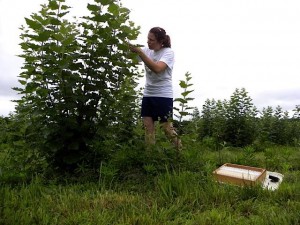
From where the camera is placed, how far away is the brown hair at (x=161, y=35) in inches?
187

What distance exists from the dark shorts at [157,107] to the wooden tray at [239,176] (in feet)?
3.41

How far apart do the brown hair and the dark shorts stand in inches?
29.6

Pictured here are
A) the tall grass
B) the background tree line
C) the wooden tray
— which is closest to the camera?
the tall grass

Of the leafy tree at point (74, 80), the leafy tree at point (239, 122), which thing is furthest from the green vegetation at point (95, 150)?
the leafy tree at point (239, 122)

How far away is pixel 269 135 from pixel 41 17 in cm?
594

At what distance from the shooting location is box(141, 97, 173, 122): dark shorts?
186 inches

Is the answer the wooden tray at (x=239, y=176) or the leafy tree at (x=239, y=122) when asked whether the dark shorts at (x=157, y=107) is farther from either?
the leafy tree at (x=239, y=122)

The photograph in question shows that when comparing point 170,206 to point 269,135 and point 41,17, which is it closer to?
point 41,17

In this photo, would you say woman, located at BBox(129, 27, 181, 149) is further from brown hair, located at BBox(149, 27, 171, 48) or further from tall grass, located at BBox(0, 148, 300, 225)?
tall grass, located at BBox(0, 148, 300, 225)

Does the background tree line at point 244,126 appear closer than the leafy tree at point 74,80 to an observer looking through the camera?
No

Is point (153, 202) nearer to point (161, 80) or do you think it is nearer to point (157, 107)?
point (157, 107)

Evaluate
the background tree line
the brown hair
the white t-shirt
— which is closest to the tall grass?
A: the white t-shirt

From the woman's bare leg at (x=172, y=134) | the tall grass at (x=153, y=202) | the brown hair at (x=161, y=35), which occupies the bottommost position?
the tall grass at (x=153, y=202)

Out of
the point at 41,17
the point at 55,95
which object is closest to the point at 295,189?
the point at 55,95
